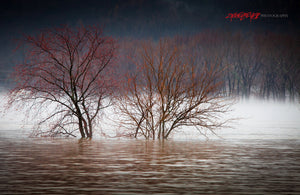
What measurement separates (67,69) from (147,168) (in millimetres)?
8304

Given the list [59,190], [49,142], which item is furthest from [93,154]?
[59,190]

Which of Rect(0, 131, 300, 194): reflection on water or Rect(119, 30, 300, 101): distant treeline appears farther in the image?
Rect(119, 30, 300, 101): distant treeline

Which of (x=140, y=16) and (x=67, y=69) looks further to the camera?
(x=140, y=16)

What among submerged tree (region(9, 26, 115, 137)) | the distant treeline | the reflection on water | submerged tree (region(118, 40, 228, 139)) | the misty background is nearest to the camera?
the reflection on water

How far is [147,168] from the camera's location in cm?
1155

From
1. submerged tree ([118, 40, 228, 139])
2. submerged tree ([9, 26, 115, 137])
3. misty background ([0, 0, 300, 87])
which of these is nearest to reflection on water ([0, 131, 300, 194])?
submerged tree ([118, 40, 228, 139])

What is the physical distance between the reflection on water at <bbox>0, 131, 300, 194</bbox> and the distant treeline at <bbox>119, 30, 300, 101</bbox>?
133ft

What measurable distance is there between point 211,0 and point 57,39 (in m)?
106

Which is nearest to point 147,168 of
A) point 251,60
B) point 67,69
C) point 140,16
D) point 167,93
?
point 167,93

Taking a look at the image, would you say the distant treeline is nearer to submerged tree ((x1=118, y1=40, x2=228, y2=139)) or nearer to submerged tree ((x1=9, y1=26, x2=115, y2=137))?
submerged tree ((x1=9, y1=26, x2=115, y2=137))

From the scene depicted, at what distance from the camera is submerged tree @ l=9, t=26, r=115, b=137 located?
1819 cm

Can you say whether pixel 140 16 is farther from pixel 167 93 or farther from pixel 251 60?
pixel 167 93

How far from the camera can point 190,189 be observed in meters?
9.24

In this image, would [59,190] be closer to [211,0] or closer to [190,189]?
[190,189]
